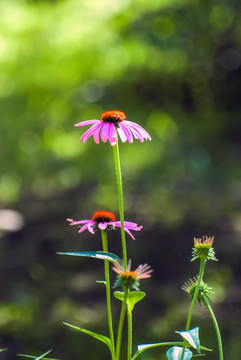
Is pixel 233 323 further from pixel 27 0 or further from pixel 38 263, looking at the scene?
pixel 27 0

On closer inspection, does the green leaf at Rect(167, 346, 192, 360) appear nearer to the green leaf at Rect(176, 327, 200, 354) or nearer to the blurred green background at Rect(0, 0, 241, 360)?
the green leaf at Rect(176, 327, 200, 354)

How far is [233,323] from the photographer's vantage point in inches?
62.9

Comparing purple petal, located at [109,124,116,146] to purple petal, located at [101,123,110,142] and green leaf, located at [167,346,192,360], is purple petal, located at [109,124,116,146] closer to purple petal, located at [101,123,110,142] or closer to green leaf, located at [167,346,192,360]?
purple petal, located at [101,123,110,142]

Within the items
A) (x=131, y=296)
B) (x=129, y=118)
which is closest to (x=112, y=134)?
(x=131, y=296)

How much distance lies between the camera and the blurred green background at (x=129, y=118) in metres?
2.11

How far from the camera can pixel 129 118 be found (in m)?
2.10

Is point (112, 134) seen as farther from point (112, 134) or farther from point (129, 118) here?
point (129, 118)

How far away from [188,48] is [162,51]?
13 centimetres

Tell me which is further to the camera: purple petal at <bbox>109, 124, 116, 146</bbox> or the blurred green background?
the blurred green background

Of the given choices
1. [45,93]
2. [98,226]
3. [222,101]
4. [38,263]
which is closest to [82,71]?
[45,93]

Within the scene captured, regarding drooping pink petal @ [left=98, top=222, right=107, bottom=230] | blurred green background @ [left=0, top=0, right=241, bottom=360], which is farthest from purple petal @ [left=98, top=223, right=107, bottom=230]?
blurred green background @ [left=0, top=0, right=241, bottom=360]

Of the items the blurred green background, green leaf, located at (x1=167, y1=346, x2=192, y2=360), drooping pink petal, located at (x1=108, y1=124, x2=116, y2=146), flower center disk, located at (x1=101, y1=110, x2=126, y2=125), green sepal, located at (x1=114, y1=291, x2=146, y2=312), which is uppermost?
the blurred green background

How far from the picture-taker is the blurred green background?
2.11 meters

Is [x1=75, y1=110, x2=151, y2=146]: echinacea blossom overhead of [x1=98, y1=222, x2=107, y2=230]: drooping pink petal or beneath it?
overhead
